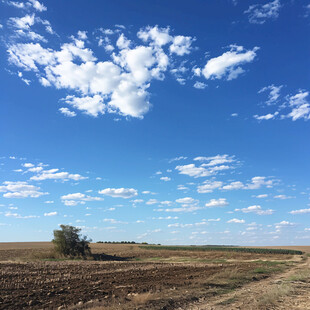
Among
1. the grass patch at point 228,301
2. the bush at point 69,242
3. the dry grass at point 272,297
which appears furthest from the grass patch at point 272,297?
the bush at point 69,242

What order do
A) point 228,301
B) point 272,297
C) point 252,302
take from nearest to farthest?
point 252,302
point 228,301
point 272,297

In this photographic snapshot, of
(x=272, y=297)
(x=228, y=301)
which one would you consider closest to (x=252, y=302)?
(x=228, y=301)

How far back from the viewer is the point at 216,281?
2109cm

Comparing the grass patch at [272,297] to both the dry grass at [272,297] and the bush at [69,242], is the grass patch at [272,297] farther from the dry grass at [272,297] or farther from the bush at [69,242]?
the bush at [69,242]

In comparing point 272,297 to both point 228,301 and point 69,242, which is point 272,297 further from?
point 69,242

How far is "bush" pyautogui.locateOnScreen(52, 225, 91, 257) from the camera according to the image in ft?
176

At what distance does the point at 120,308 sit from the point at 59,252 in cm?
4584

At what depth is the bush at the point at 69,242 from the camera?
5369cm

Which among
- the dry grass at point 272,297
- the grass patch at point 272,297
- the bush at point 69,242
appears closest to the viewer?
the dry grass at point 272,297

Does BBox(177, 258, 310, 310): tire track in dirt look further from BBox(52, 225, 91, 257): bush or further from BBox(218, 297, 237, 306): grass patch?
BBox(52, 225, 91, 257): bush

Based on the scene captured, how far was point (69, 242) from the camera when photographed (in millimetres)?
54281

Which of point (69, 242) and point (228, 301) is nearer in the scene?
point (228, 301)

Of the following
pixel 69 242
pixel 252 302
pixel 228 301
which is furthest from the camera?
pixel 69 242

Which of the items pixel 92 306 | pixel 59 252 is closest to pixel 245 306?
pixel 92 306
